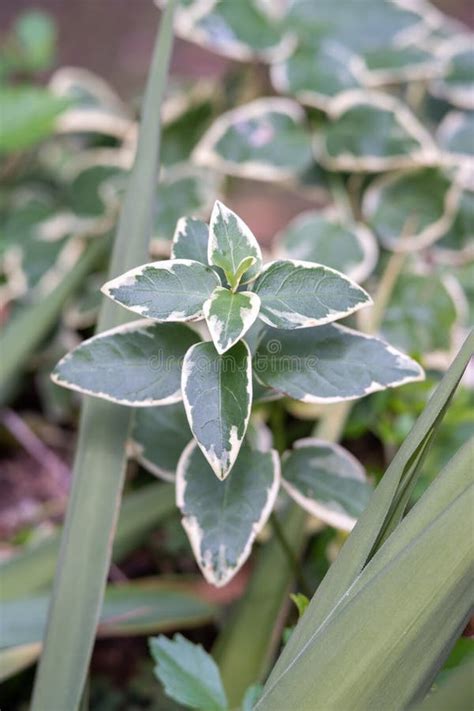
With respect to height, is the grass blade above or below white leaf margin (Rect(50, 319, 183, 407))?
below

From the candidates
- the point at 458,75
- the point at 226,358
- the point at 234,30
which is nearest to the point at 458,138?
the point at 458,75

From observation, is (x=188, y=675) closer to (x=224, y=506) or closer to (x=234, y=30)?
(x=224, y=506)

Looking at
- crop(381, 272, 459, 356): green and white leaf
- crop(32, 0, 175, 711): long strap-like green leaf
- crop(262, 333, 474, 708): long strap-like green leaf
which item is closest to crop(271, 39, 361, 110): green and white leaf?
crop(381, 272, 459, 356): green and white leaf

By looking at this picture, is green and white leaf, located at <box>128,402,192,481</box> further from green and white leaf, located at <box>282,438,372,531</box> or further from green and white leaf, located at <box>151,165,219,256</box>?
green and white leaf, located at <box>151,165,219,256</box>

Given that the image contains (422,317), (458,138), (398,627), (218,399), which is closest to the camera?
(398,627)

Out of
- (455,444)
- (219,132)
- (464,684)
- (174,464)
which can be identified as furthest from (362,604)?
(219,132)

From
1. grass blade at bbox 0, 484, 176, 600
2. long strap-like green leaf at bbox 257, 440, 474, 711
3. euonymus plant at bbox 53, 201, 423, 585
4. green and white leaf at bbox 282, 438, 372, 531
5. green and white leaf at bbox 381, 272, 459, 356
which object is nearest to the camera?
long strap-like green leaf at bbox 257, 440, 474, 711

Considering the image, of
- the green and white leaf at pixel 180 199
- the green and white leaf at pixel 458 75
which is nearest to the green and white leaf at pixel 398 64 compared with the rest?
the green and white leaf at pixel 458 75

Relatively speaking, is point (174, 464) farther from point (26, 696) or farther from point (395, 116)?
point (395, 116)
